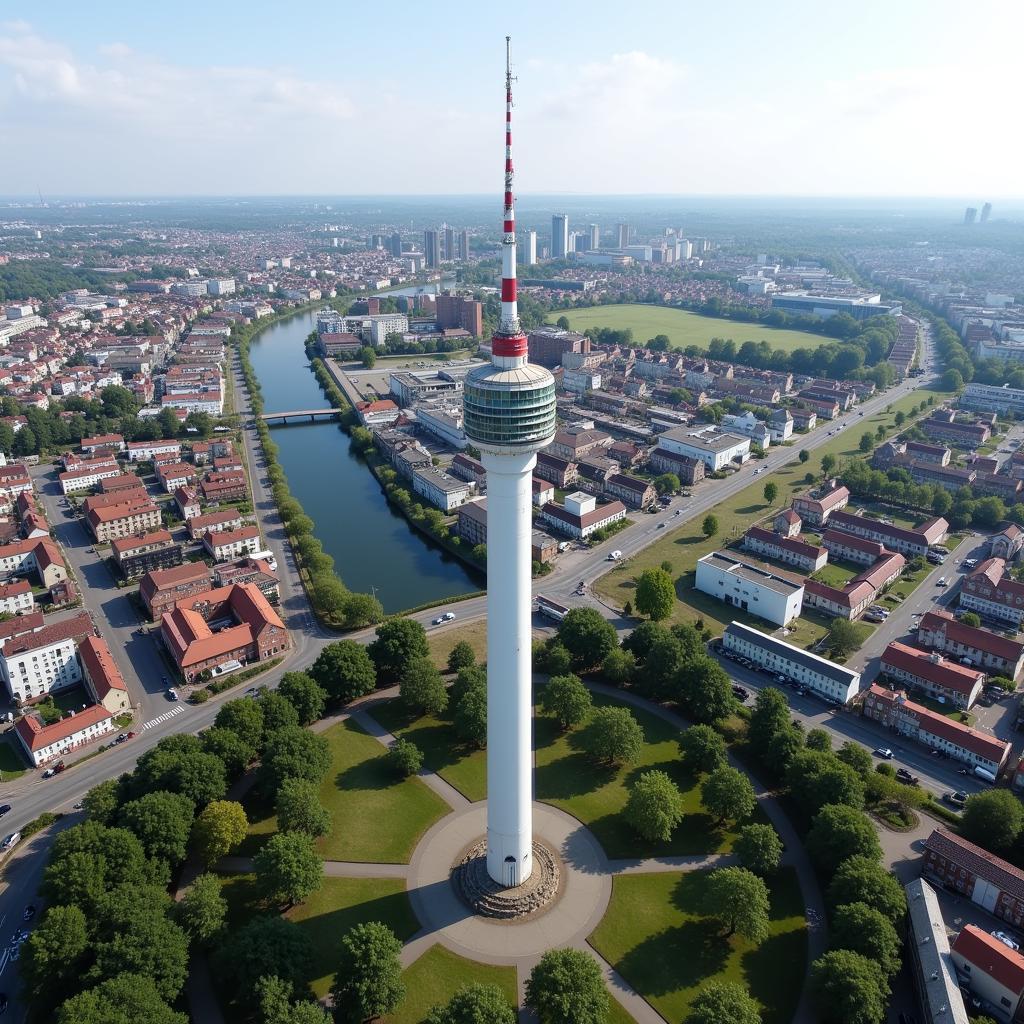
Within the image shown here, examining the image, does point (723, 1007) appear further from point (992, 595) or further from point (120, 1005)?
point (992, 595)

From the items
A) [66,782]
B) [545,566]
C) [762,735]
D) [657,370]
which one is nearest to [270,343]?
[657,370]

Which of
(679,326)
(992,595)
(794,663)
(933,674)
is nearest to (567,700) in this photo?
(794,663)

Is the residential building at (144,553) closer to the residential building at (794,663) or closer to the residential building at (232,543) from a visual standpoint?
the residential building at (232,543)

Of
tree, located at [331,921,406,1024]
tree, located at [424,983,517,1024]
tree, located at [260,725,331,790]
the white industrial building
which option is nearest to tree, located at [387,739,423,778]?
tree, located at [260,725,331,790]

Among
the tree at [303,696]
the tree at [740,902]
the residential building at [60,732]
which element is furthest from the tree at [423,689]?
the tree at [740,902]

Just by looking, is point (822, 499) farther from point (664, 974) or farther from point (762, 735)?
point (664, 974)

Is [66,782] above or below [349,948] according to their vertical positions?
below

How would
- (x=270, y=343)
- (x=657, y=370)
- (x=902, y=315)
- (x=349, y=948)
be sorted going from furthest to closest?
(x=902, y=315), (x=270, y=343), (x=657, y=370), (x=349, y=948)
